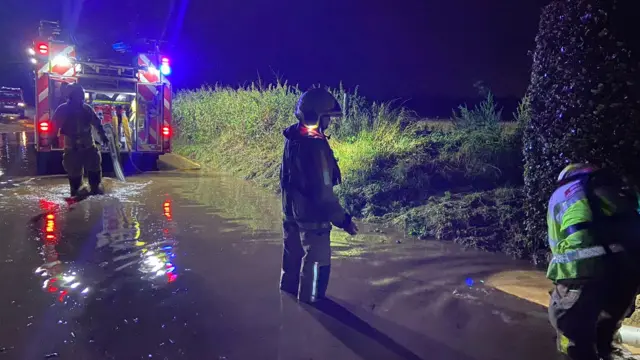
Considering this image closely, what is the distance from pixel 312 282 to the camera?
4.14 meters

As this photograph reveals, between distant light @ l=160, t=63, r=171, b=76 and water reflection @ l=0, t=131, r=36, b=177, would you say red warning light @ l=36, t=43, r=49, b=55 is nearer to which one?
distant light @ l=160, t=63, r=171, b=76

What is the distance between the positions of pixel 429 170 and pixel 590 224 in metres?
4.54

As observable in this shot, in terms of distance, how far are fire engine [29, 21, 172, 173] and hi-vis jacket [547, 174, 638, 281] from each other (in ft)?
30.6

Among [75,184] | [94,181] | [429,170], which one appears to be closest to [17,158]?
[94,181]

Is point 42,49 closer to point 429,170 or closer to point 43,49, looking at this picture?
point 43,49

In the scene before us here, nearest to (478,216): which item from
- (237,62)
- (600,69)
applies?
(600,69)

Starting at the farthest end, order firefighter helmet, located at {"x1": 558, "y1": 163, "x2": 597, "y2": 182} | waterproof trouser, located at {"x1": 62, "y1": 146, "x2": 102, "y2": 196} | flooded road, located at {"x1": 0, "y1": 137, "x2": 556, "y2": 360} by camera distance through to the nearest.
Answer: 1. waterproof trouser, located at {"x1": 62, "y1": 146, "x2": 102, "y2": 196}
2. flooded road, located at {"x1": 0, "y1": 137, "x2": 556, "y2": 360}
3. firefighter helmet, located at {"x1": 558, "y1": 163, "x2": 597, "y2": 182}

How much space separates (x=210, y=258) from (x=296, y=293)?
1.37 metres

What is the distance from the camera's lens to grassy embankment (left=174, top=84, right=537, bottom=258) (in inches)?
243

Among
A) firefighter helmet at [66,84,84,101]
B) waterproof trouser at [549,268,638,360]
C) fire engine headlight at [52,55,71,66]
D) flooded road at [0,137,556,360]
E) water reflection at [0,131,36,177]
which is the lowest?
flooded road at [0,137,556,360]

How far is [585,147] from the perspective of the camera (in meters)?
4.37

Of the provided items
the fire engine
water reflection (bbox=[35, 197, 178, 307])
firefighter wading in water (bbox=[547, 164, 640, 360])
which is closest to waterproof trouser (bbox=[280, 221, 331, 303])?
water reflection (bbox=[35, 197, 178, 307])

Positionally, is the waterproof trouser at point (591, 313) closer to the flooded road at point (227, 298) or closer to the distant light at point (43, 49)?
the flooded road at point (227, 298)

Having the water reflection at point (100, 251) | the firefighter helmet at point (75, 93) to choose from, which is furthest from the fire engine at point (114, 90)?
the water reflection at point (100, 251)
